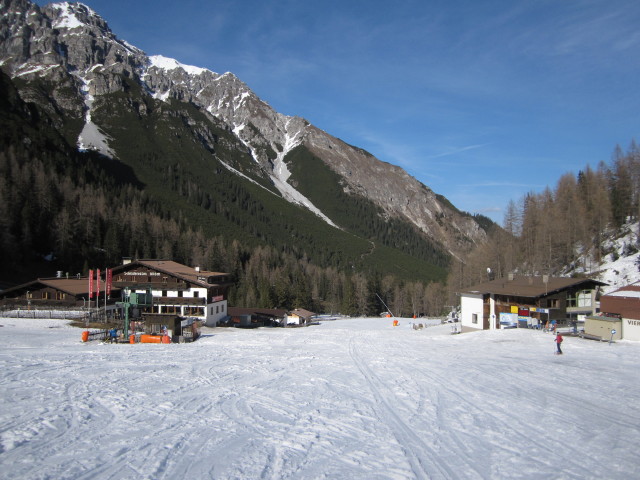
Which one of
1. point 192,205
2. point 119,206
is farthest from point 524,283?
point 192,205

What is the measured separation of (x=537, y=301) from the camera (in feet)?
151

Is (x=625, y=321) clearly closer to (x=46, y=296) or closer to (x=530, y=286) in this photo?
(x=530, y=286)

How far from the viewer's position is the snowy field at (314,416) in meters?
10.3

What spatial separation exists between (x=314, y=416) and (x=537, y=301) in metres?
39.6

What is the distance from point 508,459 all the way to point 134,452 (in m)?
9.59

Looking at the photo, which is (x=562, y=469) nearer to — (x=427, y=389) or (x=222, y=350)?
(x=427, y=389)

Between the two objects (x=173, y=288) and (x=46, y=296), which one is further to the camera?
(x=173, y=288)

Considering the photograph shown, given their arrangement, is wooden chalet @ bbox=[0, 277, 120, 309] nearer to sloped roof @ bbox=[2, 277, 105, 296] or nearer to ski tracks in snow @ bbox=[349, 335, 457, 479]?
sloped roof @ bbox=[2, 277, 105, 296]

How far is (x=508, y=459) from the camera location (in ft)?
36.5

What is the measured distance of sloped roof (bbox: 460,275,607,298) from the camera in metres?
46.2

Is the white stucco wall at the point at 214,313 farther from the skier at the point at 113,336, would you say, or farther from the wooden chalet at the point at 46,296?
the skier at the point at 113,336

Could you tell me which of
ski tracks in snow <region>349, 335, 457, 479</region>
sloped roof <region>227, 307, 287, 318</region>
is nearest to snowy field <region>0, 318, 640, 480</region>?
ski tracks in snow <region>349, 335, 457, 479</region>

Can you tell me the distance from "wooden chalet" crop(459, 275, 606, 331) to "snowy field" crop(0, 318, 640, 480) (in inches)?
787

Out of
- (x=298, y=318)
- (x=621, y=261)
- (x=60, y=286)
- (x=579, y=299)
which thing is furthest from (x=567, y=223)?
(x=60, y=286)
